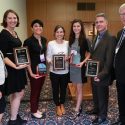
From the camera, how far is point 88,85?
480cm

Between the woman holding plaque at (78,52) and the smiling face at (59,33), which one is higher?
the smiling face at (59,33)

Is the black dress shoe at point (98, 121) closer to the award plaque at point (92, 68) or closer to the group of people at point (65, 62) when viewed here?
the group of people at point (65, 62)

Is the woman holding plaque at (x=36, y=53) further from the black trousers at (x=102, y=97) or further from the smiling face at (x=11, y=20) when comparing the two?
the black trousers at (x=102, y=97)

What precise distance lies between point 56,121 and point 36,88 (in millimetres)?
610

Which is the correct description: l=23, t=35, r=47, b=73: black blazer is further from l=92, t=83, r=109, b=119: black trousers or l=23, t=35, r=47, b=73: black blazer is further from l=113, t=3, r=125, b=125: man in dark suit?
l=113, t=3, r=125, b=125: man in dark suit

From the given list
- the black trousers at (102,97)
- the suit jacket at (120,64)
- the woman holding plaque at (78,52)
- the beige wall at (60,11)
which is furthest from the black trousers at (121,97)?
the beige wall at (60,11)

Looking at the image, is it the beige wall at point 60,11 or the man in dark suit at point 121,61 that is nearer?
the man in dark suit at point 121,61

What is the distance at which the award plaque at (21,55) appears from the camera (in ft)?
10.0

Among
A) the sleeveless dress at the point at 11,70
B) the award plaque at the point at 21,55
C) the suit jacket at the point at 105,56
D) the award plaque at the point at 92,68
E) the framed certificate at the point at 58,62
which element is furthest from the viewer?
the framed certificate at the point at 58,62

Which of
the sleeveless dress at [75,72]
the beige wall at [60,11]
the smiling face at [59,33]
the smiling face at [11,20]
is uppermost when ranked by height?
the beige wall at [60,11]

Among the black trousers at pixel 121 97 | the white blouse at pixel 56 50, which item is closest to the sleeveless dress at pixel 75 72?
the white blouse at pixel 56 50

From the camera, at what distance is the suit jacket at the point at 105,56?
3.17 metres

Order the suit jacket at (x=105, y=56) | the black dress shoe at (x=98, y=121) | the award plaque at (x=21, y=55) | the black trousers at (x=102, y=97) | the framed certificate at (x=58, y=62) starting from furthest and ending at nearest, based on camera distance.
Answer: the framed certificate at (x=58, y=62) → the black dress shoe at (x=98, y=121) → the black trousers at (x=102, y=97) → the suit jacket at (x=105, y=56) → the award plaque at (x=21, y=55)

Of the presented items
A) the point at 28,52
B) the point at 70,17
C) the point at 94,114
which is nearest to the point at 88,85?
the point at 94,114
